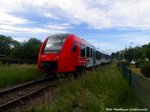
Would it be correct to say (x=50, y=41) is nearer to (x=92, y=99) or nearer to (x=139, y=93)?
(x=139, y=93)

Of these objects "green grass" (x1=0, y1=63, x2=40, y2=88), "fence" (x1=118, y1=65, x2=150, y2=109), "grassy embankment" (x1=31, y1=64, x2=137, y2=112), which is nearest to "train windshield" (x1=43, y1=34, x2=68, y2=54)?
"green grass" (x1=0, y1=63, x2=40, y2=88)

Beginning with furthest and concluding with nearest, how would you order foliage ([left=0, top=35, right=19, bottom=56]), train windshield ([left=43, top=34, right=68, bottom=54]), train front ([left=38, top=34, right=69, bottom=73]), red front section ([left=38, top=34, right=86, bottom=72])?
foliage ([left=0, top=35, right=19, bottom=56]), train windshield ([left=43, top=34, right=68, bottom=54]), train front ([left=38, top=34, right=69, bottom=73]), red front section ([left=38, top=34, right=86, bottom=72])

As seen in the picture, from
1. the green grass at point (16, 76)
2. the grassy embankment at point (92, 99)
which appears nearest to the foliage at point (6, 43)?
the green grass at point (16, 76)

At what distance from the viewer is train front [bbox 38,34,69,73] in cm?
1867

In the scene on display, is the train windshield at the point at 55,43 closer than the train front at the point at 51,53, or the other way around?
the train front at the point at 51,53

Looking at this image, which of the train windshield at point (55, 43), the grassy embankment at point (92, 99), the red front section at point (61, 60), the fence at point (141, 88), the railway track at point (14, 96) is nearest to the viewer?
the grassy embankment at point (92, 99)

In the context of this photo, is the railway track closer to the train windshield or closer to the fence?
the train windshield

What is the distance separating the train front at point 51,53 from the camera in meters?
18.7

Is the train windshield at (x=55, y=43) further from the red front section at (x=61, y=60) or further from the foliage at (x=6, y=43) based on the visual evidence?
the foliage at (x=6, y=43)

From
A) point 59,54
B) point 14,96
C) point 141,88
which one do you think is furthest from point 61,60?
point 141,88

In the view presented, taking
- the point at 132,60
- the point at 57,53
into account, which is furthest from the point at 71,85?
the point at 132,60

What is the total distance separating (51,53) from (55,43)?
0.95m

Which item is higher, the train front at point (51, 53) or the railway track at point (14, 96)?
the train front at point (51, 53)

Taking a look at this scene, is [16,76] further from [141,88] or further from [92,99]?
[92,99]
